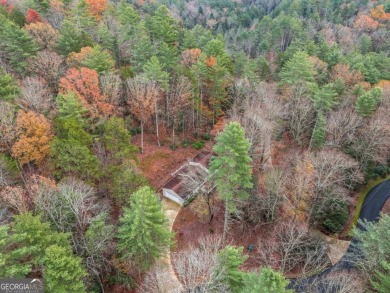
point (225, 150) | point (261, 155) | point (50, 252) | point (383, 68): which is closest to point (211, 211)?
point (261, 155)

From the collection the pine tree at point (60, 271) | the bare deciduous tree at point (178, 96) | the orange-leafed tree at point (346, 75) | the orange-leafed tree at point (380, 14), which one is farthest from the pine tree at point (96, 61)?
the orange-leafed tree at point (380, 14)

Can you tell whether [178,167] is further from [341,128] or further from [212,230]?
[341,128]

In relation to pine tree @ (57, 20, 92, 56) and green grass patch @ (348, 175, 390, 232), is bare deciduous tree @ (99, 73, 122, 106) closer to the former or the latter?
pine tree @ (57, 20, 92, 56)

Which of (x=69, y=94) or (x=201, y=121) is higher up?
(x=69, y=94)

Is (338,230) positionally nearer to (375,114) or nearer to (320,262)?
(320,262)

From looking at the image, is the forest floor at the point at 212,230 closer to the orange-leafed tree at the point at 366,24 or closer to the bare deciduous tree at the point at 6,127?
the bare deciduous tree at the point at 6,127

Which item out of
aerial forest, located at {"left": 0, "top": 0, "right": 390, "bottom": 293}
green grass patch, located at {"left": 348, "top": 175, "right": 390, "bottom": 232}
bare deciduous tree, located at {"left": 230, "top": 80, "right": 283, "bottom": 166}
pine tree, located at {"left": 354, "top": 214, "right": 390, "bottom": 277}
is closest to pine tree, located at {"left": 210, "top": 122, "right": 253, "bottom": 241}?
aerial forest, located at {"left": 0, "top": 0, "right": 390, "bottom": 293}
